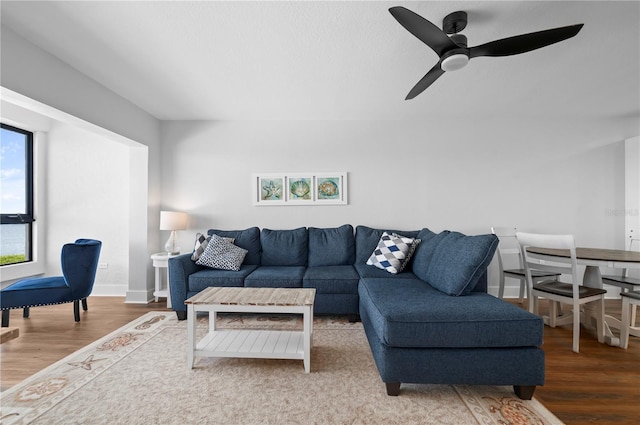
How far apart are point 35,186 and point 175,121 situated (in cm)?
201

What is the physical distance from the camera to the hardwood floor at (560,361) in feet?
5.43

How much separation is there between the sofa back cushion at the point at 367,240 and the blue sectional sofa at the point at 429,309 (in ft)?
0.56

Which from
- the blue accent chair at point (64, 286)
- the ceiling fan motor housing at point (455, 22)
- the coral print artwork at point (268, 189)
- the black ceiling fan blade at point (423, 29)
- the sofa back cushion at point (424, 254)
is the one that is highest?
the ceiling fan motor housing at point (455, 22)

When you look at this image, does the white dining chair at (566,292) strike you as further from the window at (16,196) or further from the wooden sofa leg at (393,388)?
the window at (16,196)

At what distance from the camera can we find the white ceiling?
1.90 metres

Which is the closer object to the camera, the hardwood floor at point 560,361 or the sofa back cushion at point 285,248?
the hardwood floor at point 560,361

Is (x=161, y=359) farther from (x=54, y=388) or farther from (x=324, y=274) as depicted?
(x=324, y=274)

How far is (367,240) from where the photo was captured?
11.7ft

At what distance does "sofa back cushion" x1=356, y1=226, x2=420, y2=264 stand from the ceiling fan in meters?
2.03

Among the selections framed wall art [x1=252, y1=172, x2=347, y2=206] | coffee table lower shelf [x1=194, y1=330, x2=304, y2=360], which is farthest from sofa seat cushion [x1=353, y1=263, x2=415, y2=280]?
framed wall art [x1=252, y1=172, x2=347, y2=206]

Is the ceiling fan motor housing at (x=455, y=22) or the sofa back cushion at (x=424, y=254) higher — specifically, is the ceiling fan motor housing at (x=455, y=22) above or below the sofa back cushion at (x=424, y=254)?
above

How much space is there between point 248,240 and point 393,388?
243cm

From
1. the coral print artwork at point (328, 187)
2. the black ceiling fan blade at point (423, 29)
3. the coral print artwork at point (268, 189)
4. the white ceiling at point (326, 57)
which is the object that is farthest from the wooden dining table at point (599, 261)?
the coral print artwork at point (268, 189)

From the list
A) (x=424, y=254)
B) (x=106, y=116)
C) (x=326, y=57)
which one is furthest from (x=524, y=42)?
(x=106, y=116)
